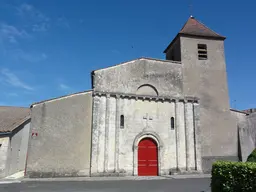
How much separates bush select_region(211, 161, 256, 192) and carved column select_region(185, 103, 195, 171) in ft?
28.8

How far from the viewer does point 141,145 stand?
15938 millimetres

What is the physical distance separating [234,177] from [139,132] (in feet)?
30.4

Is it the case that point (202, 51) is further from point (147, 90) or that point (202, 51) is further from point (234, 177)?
point (234, 177)

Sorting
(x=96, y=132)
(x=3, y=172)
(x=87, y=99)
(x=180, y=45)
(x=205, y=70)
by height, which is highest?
(x=180, y=45)

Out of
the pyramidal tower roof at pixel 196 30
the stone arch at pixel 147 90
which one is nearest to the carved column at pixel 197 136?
the stone arch at pixel 147 90

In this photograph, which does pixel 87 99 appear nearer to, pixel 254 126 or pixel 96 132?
pixel 96 132

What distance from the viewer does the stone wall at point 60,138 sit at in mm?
13945

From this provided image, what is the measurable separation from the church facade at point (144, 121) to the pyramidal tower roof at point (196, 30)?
13cm

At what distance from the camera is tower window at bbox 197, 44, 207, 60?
61.7 ft

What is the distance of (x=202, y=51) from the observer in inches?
749

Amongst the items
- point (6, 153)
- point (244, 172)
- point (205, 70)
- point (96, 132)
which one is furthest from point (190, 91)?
point (6, 153)

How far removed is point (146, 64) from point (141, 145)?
571cm

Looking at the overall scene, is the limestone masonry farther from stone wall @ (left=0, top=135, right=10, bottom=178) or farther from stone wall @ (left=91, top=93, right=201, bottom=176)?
stone wall @ (left=0, top=135, right=10, bottom=178)

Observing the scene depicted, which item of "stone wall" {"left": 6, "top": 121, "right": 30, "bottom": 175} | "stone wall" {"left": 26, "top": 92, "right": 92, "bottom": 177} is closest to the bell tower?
"stone wall" {"left": 26, "top": 92, "right": 92, "bottom": 177}
